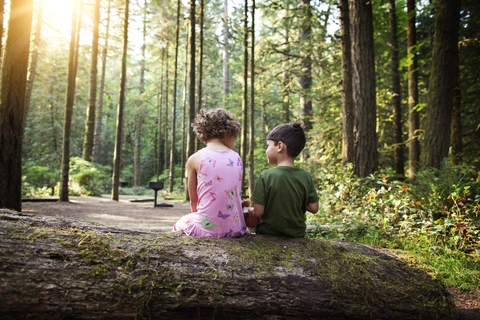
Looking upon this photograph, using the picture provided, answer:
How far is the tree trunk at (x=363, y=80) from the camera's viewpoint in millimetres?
7562

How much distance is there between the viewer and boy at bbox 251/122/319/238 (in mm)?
2729

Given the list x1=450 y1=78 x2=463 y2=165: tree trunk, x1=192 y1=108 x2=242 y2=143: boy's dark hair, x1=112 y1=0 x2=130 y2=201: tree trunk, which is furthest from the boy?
x1=112 y1=0 x2=130 y2=201: tree trunk

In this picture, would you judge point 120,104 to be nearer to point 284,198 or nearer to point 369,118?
point 369,118

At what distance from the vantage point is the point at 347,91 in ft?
27.4

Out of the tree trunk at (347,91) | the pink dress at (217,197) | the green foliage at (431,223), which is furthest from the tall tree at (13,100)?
the tree trunk at (347,91)

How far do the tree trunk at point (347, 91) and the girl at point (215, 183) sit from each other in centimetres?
611

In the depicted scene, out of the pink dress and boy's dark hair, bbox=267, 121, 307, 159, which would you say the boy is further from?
the pink dress

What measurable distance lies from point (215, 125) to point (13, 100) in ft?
12.5

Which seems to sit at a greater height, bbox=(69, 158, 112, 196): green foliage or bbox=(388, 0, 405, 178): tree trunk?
bbox=(388, 0, 405, 178): tree trunk

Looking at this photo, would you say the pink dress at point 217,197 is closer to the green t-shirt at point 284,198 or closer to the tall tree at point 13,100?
the green t-shirt at point 284,198

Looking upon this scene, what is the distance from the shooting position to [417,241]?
419 cm

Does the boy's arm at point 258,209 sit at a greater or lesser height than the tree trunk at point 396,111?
lesser

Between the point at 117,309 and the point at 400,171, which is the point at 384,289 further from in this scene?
the point at 400,171

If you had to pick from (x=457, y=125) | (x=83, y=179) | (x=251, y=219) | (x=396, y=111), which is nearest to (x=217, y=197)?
(x=251, y=219)
